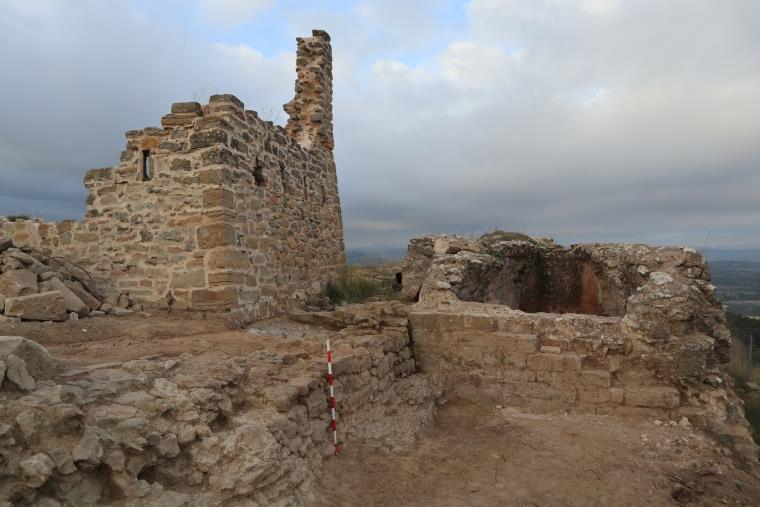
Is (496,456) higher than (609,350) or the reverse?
the reverse

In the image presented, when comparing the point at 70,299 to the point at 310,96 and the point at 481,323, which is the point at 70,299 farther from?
the point at 310,96

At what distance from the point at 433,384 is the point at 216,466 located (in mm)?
3624

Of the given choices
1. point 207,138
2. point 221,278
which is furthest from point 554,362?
point 207,138

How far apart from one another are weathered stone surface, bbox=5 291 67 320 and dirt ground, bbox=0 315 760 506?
0.19 meters

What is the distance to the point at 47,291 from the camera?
6.12 metres

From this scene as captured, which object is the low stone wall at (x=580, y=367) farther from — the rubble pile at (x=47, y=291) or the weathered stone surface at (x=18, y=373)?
the weathered stone surface at (x=18, y=373)

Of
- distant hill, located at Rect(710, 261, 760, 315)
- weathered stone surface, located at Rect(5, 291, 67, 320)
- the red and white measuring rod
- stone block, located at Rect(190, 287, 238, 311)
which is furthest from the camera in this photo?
distant hill, located at Rect(710, 261, 760, 315)

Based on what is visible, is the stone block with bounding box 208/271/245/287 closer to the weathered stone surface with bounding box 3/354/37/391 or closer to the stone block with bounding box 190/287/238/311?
the stone block with bounding box 190/287/238/311

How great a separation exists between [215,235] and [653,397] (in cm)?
592

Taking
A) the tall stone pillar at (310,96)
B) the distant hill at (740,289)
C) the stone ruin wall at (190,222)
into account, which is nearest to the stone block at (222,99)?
the stone ruin wall at (190,222)

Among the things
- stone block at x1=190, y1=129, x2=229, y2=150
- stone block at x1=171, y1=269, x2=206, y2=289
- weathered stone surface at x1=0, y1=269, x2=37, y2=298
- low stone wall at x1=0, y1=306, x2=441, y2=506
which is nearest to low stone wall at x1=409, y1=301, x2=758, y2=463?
low stone wall at x1=0, y1=306, x2=441, y2=506

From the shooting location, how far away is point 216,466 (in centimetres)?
333

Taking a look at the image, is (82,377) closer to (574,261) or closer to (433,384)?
(433,384)

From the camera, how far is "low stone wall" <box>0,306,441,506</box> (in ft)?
8.72
